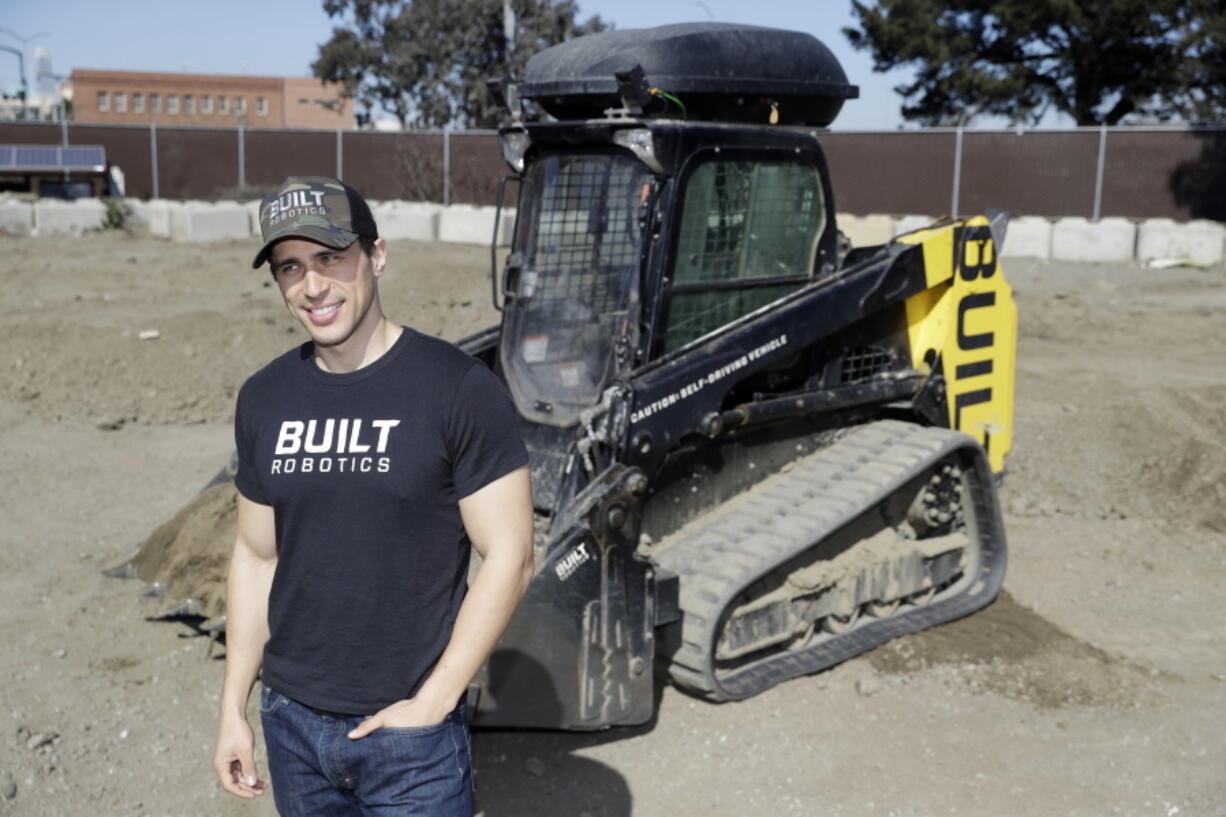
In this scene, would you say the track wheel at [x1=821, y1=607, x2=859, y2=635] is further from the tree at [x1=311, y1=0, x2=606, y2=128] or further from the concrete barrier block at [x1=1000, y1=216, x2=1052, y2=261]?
the tree at [x1=311, y1=0, x2=606, y2=128]

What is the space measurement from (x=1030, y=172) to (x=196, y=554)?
18615 mm

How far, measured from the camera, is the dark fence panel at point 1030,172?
839 inches

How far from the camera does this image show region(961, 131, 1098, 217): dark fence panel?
21.3 meters

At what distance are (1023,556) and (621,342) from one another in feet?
9.71

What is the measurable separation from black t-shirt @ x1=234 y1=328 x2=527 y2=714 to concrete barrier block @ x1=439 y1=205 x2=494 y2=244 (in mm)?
16174

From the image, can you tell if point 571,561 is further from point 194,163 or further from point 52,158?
point 194,163

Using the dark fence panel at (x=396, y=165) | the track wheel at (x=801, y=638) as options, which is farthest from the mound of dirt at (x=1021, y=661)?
the dark fence panel at (x=396, y=165)

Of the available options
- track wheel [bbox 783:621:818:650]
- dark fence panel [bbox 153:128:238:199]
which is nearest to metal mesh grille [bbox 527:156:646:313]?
track wheel [bbox 783:621:818:650]

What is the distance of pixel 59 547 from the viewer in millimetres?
7004

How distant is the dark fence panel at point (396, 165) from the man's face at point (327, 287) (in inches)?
928

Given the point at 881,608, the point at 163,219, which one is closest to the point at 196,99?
the point at 163,219

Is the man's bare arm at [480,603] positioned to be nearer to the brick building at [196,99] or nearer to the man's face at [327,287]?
the man's face at [327,287]

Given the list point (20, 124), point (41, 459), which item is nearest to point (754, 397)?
point (41, 459)

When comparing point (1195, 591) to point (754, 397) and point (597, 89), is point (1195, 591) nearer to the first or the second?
point (754, 397)
